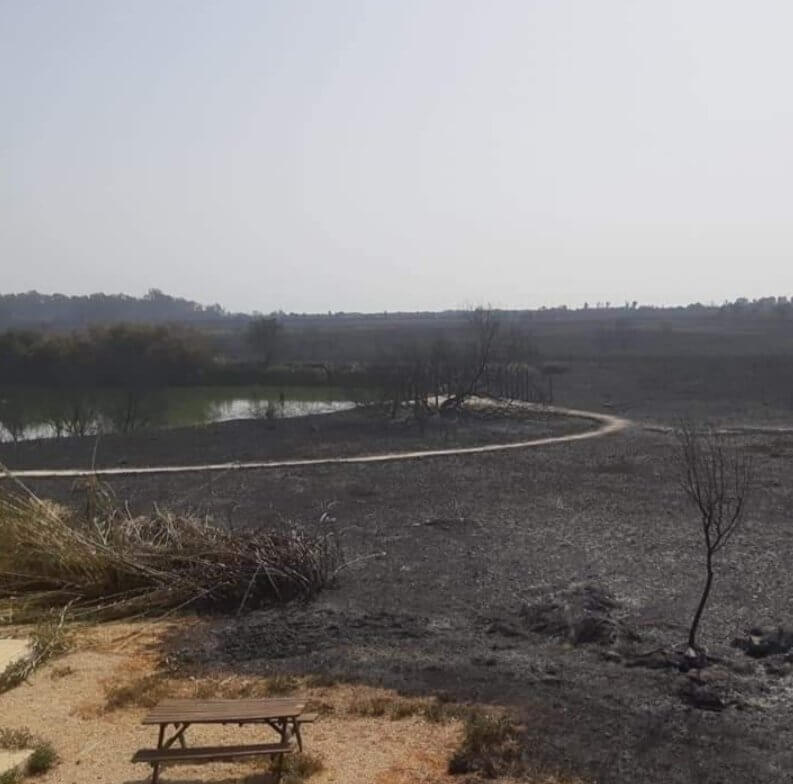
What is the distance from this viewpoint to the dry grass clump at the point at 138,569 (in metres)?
11.1

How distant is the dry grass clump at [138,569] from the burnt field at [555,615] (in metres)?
0.48

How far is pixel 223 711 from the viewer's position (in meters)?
6.64

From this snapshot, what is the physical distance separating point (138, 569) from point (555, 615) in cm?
478

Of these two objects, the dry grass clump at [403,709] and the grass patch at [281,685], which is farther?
the grass patch at [281,685]

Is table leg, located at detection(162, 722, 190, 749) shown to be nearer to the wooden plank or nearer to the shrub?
the wooden plank

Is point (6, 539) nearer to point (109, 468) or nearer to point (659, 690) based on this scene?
point (659, 690)

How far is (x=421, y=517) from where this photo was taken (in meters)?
17.2

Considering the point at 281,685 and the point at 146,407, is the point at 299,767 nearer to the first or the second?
the point at 281,685

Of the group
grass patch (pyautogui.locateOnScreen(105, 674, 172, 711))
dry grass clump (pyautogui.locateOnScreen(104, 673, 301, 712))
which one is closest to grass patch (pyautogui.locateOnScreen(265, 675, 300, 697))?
dry grass clump (pyautogui.locateOnScreen(104, 673, 301, 712))

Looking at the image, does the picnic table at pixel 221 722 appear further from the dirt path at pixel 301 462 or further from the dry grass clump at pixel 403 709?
the dirt path at pixel 301 462

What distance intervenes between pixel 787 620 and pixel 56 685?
7.45 metres

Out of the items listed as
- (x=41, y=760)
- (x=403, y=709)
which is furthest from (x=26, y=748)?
(x=403, y=709)

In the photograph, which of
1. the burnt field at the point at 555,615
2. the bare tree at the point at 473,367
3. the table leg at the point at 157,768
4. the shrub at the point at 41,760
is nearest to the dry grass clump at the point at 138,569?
the burnt field at the point at 555,615

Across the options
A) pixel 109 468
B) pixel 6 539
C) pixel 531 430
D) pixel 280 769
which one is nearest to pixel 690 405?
pixel 531 430
